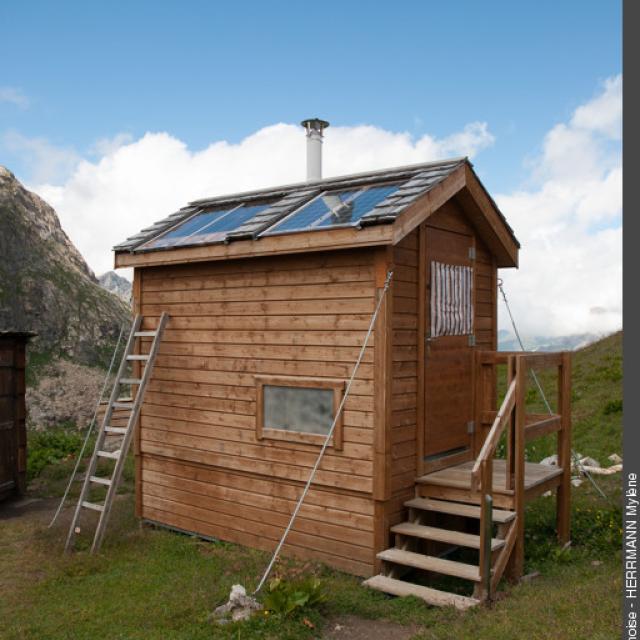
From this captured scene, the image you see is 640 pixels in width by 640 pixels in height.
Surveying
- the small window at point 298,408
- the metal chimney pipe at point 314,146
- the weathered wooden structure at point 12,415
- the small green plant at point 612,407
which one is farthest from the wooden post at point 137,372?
the small green plant at point 612,407

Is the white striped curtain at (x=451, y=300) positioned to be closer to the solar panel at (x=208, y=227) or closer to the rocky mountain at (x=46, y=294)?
the solar panel at (x=208, y=227)

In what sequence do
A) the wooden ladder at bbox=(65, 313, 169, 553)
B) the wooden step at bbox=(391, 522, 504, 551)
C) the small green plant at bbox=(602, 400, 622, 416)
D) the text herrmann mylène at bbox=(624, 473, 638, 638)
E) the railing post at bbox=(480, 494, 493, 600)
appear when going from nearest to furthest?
the text herrmann mylène at bbox=(624, 473, 638, 638) < the railing post at bbox=(480, 494, 493, 600) < the wooden step at bbox=(391, 522, 504, 551) < the wooden ladder at bbox=(65, 313, 169, 553) < the small green plant at bbox=(602, 400, 622, 416)

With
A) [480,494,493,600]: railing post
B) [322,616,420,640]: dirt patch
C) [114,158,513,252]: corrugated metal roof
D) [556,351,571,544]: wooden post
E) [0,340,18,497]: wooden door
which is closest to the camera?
[322,616,420,640]: dirt patch

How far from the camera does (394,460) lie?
26.6 ft

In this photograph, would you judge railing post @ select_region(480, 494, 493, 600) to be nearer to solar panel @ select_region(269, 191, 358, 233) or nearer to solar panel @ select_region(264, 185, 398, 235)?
solar panel @ select_region(264, 185, 398, 235)

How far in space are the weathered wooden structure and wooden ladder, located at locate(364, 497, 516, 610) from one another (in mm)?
7856

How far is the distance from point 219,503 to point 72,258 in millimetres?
25529

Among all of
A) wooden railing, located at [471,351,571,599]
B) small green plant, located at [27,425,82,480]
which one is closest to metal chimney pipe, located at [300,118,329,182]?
wooden railing, located at [471,351,571,599]

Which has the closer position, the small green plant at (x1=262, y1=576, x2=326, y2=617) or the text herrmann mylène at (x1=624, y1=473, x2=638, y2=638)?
the text herrmann mylène at (x1=624, y1=473, x2=638, y2=638)

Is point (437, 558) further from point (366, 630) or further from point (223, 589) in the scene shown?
point (223, 589)

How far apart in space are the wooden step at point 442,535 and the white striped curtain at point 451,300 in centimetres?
240

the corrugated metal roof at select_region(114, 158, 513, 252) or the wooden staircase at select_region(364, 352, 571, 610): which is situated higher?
the corrugated metal roof at select_region(114, 158, 513, 252)

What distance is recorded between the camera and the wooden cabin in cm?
793

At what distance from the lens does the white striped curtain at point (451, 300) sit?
29.3 feet
